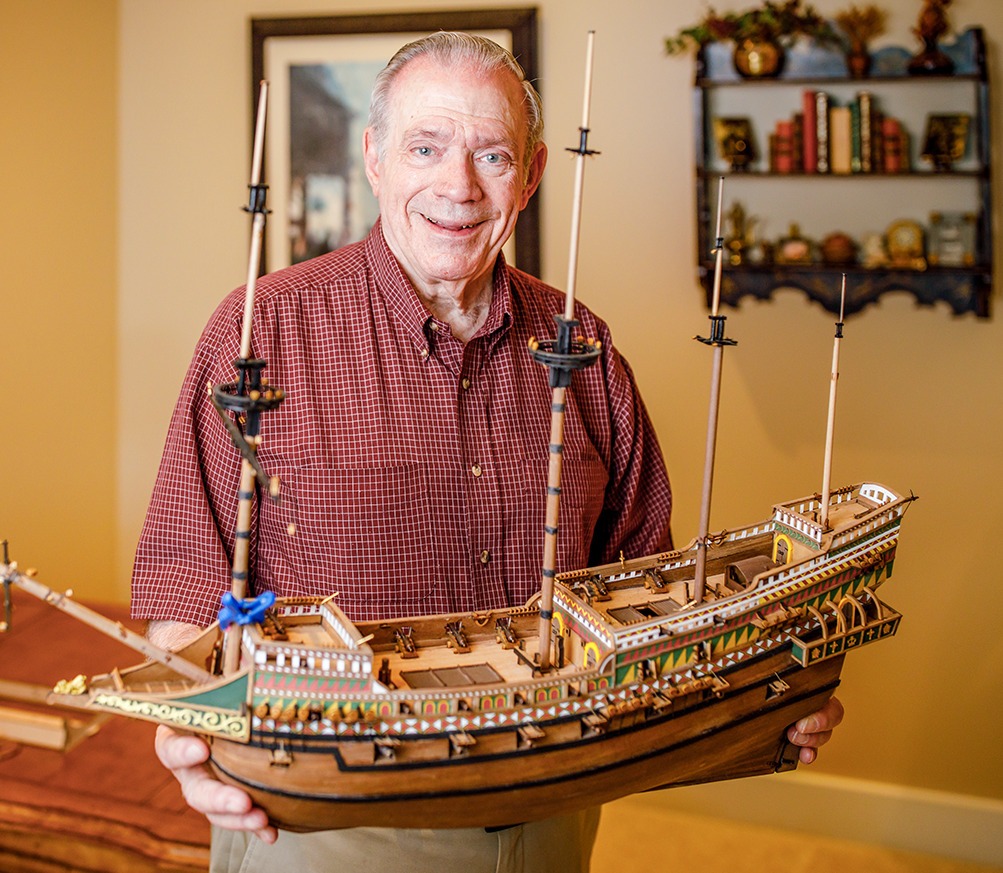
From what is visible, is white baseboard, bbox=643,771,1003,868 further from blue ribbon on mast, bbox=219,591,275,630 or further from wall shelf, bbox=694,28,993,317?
blue ribbon on mast, bbox=219,591,275,630

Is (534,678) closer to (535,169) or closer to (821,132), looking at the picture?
(535,169)

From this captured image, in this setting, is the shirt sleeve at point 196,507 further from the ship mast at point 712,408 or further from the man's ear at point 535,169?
the ship mast at point 712,408

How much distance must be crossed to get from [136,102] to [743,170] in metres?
3.78

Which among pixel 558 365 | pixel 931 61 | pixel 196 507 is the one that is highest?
pixel 931 61

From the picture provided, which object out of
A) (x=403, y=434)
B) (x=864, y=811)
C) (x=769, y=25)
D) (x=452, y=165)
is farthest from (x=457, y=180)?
(x=864, y=811)

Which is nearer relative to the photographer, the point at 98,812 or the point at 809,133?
the point at 98,812

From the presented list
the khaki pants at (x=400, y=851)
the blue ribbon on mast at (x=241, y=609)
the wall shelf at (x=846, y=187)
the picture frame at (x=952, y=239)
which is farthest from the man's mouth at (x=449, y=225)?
the picture frame at (x=952, y=239)

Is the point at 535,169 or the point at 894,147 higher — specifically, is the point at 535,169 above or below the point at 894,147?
below

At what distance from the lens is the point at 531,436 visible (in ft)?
10.8

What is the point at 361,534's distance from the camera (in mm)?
3053

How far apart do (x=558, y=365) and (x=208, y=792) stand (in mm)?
1242

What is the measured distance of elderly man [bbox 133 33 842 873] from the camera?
2996 mm

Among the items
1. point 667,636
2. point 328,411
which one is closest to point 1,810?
point 328,411

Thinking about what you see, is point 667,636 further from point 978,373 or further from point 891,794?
point 891,794
